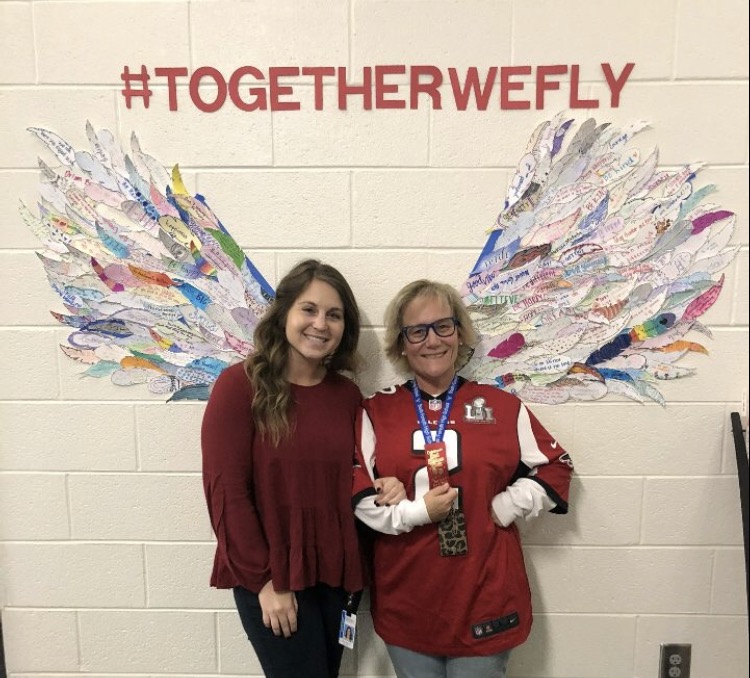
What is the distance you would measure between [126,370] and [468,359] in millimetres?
959

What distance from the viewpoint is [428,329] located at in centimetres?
150

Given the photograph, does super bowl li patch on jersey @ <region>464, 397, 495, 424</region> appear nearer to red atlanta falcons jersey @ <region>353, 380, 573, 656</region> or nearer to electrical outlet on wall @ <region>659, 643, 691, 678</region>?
red atlanta falcons jersey @ <region>353, 380, 573, 656</region>

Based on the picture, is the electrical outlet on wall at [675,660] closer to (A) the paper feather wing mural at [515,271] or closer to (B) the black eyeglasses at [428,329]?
(A) the paper feather wing mural at [515,271]

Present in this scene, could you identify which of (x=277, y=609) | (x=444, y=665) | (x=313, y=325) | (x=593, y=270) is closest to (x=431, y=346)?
(x=313, y=325)

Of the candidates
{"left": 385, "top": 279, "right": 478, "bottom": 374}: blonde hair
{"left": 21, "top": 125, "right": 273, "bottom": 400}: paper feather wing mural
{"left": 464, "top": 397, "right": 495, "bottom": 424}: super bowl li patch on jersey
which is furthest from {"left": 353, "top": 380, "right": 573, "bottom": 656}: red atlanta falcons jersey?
{"left": 21, "top": 125, "right": 273, "bottom": 400}: paper feather wing mural

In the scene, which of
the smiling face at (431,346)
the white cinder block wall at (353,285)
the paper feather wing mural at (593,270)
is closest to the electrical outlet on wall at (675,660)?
the white cinder block wall at (353,285)

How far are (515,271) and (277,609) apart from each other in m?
Answer: 1.05

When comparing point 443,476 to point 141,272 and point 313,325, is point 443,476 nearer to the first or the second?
point 313,325

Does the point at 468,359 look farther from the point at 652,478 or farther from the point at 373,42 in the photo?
the point at 373,42

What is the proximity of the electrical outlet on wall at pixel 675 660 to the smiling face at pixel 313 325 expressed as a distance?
4.50 feet

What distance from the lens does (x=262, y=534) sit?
1469mm

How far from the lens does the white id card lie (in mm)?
1533

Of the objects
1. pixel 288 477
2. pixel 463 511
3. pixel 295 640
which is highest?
pixel 288 477

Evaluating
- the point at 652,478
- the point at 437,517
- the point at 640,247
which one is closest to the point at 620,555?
the point at 652,478
